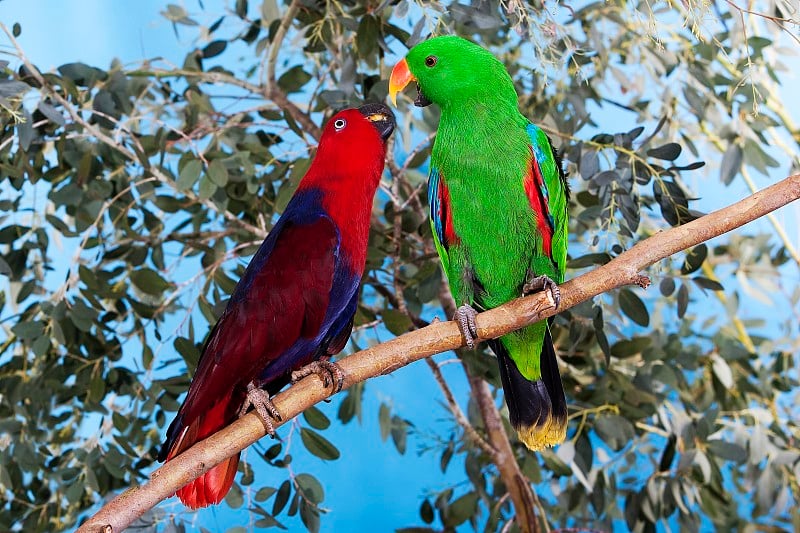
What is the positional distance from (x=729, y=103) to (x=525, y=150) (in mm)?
773

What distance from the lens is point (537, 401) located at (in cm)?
118

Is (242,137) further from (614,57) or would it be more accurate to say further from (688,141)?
(614,57)

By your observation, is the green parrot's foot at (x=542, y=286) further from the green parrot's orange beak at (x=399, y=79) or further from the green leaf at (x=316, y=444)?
the green leaf at (x=316, y=444)

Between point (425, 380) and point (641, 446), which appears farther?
point (425, 380)

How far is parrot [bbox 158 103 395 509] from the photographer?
103 cm

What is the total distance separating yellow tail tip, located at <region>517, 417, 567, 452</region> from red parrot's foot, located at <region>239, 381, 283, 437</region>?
0.33 metres

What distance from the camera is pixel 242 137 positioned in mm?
1755

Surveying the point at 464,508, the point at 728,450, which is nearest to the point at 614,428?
the point at 728,450

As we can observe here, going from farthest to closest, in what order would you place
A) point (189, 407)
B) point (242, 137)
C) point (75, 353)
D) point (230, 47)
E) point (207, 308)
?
point (230, 47) < point (242, 137) < point (75, 353) < point (207, 308) < point (189, 407)

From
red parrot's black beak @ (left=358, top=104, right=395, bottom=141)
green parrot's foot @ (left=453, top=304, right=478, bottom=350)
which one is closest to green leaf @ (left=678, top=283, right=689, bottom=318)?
green parrot's foot @ (left=453, top=304, right=478, bottom=350)

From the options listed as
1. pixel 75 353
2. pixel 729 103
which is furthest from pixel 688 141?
pixel 75 353

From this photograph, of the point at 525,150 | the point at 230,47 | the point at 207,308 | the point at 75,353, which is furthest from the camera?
the point at 230,47

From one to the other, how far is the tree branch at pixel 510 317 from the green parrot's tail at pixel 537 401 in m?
0.13

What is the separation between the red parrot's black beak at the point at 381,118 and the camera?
1.09 meters
